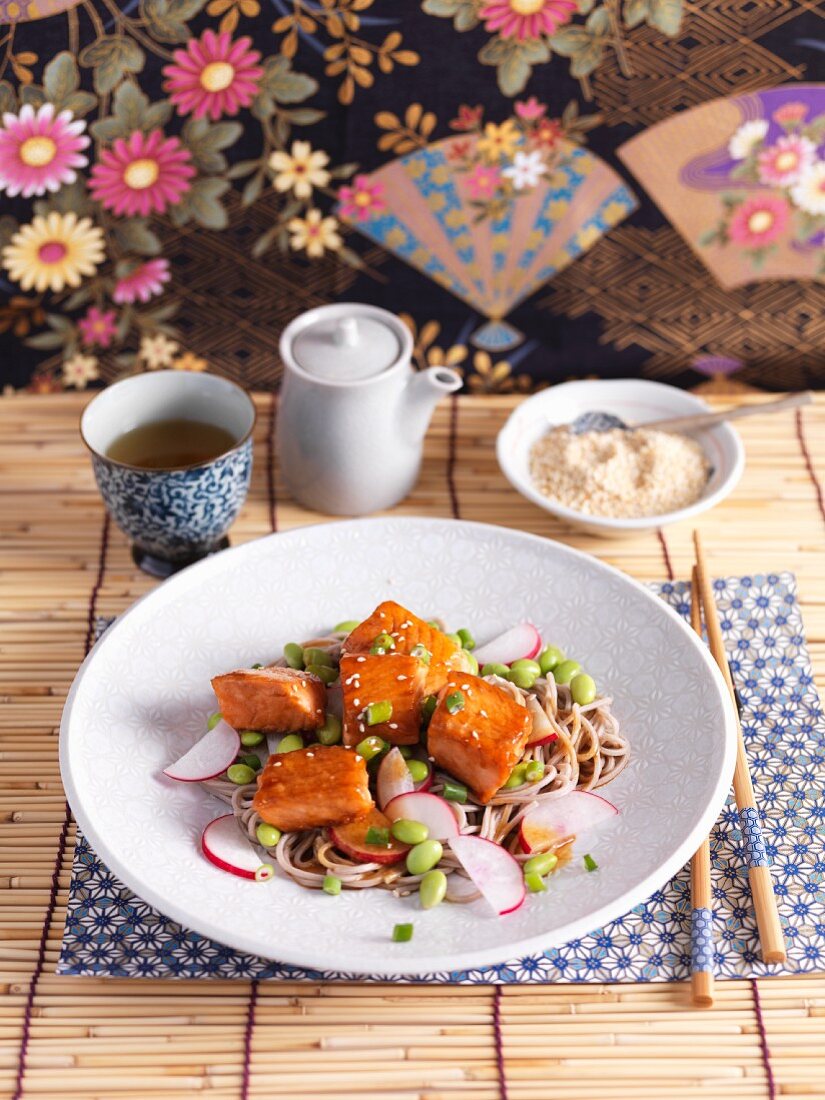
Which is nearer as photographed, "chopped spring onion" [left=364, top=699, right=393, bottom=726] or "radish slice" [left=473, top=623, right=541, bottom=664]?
"chopped spring onion" [left=364, top=699, right=393, bottom=726]

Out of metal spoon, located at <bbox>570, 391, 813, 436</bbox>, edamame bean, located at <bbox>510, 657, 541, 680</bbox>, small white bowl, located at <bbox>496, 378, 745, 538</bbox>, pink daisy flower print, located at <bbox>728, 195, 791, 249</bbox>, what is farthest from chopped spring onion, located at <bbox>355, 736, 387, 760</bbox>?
pink daisy flower print, located at <bbox>728, 195, 791, 249</bbox>

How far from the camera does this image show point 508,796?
89.6 inches

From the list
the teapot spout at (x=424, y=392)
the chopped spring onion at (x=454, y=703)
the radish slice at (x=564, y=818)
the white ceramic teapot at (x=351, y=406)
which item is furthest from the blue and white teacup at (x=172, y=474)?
the radish slice at (x=564, y=818)

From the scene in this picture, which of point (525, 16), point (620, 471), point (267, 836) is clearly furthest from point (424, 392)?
point (267, 836)

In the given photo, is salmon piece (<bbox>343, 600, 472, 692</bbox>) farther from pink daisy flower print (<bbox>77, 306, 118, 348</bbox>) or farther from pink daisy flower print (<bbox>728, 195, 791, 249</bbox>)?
pink daisy flower print (<bbox>728, 195, 791, 249</bbox>)

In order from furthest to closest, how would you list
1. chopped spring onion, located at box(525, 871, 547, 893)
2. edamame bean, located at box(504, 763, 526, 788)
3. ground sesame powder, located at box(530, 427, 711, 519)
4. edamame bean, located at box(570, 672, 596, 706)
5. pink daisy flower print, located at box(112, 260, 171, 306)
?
pink daisy flower print, located at box(112, 260, 171, 306), ground sesame powder, located at box(530, 427, 711, 519), edamame bean, located at box(570, 672, 596, 706), edamame bean, located at box(504, 763, 526, 788), chopped spring onion, located at box(525, 871, 547, 893)

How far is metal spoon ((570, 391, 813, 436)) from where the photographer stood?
3.18 meters

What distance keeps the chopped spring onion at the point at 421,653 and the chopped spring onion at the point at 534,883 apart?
46 centimetres

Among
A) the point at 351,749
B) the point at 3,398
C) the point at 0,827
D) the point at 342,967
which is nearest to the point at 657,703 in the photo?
the point at 351,749

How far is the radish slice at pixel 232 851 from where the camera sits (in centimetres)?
212

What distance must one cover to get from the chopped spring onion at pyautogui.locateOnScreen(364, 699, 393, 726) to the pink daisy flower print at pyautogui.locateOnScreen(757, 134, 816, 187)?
1936mm

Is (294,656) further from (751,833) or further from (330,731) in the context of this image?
(751,833)

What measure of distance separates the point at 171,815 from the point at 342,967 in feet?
1.68

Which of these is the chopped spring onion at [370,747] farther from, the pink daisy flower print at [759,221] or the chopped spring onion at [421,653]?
the pink daisy flower print at [759,221]
